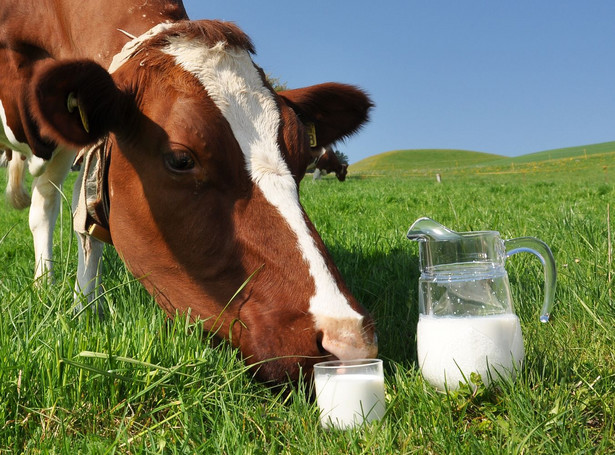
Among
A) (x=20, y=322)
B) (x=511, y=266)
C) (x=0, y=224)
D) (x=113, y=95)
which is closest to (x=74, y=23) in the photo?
(x=113, y=95)

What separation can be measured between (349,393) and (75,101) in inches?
64.7

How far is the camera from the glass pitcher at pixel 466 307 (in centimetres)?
219

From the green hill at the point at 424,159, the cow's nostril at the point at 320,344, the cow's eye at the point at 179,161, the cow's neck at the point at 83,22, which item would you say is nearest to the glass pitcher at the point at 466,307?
the cow's nostril at the point at 320,344

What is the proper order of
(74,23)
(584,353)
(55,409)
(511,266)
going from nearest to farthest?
(55,409)
(584,353)
(74,23)
(511,266)

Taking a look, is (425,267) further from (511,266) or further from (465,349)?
(511,266)

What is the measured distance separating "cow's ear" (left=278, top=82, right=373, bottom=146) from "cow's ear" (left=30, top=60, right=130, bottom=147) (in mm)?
1156

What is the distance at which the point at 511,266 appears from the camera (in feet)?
13.5

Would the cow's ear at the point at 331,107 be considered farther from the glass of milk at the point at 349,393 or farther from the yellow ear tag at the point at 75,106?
the glass of milk at the point at 349,393

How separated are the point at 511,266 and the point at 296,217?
6.98 ft

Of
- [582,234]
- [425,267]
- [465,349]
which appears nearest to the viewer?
[465,349]

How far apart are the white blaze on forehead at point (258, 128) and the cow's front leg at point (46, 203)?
228 cm

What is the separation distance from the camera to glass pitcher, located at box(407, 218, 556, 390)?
7.18 feet

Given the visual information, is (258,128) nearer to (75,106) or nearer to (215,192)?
(215,192)

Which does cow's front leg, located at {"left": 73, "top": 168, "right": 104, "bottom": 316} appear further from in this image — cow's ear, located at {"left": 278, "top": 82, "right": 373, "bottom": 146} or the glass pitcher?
the glass pitcher
